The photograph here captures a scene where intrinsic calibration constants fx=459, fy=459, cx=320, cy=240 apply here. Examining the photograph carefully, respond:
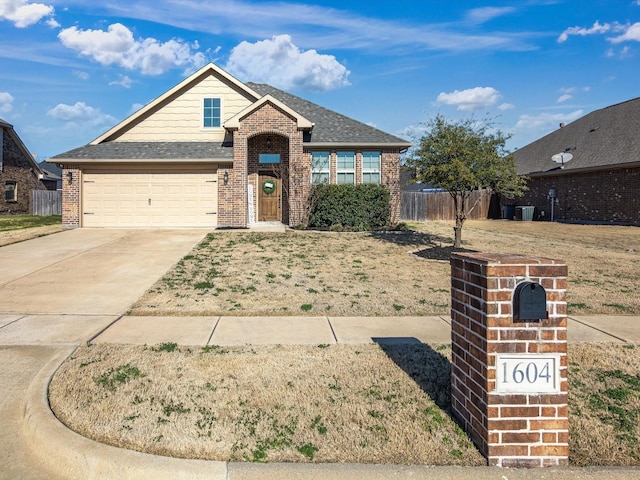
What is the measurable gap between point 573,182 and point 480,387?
2664cm

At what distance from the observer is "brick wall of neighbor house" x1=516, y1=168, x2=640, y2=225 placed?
22281 millimetres

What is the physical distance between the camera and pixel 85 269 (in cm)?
1020

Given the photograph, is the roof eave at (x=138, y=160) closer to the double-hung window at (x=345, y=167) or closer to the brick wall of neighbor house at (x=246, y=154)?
the brick wall of neighbor house at (x=246, y=154)

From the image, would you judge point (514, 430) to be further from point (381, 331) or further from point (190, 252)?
point (190, 252)

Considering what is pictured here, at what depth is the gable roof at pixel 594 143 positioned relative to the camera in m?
23.3

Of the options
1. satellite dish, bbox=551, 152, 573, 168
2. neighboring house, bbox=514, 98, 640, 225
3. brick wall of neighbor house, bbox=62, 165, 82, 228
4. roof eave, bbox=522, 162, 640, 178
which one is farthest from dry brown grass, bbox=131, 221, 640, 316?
satellite dish, bbox=551, 152, 573, 168

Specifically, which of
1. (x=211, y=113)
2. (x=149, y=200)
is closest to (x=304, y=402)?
(x=149, y=200)

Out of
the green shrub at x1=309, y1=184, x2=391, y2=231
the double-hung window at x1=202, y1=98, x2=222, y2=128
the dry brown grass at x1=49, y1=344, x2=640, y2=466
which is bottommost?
the dry brown grass at x1=49, y1=344, x2=640, y2=466

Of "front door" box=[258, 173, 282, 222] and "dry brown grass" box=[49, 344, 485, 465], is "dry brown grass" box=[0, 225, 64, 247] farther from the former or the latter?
"dry brown grass" box=[49, 344, 485, 465]

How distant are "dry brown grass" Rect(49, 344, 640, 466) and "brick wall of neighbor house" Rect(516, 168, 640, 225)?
2069 centimetres

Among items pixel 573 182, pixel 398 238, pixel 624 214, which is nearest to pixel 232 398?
pixel 398 238

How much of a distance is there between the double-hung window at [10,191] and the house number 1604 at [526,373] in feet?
108

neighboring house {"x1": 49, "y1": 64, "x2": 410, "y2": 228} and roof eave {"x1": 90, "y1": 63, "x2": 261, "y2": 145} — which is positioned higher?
roof eave {"x1": 90, "y1": 63, "x2": 261, "y2": 145}

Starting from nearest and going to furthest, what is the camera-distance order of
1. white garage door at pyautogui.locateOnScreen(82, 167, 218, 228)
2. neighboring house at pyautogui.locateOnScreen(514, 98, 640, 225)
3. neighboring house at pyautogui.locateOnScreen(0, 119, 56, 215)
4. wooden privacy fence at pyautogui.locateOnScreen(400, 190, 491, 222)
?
white garage door at pyautogui.locateOnScreen(82, 167, 218, 228) < neighboring house at pyautogui.locateOnScreen(514, 98, 640, 225) < wooden privacy fence at pyautogui.locateOnScreen(400, 190, 491, 222) < neighboring house at pyautogui.locateOnScreen(0, 119, 56, 215)
